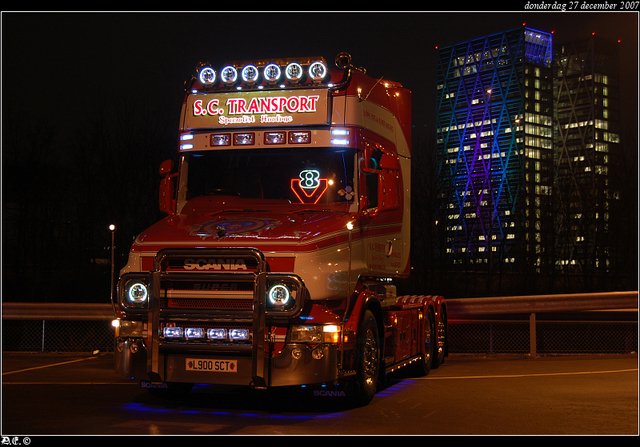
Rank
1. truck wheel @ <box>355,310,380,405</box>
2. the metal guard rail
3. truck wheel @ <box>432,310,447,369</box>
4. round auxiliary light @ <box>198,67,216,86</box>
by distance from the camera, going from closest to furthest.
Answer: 1. truck wheel @ <box>355,310,380,405</box>
2. round auxiliary light @ <box>198,67,216,86</box>
3. truck wheel @ <box>432,310,447,369</box>
4. the metal guard rail

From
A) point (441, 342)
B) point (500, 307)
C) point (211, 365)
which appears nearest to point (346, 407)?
point (211, 365)

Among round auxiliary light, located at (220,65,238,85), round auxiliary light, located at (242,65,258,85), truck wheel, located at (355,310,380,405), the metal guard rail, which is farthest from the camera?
the metal guard rail

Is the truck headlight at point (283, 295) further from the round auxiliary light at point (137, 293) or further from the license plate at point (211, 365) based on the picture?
the round auxiliary light at point (137, 293)

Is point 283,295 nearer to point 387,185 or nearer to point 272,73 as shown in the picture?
point 387,185

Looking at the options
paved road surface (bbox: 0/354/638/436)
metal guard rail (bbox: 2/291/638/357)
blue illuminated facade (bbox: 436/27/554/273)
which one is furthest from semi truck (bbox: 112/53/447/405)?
blue illuminated facade (bbox: 436/27/554/273)

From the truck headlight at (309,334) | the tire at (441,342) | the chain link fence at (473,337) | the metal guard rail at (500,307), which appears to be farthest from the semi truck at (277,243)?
the chain link fence at (473,337)

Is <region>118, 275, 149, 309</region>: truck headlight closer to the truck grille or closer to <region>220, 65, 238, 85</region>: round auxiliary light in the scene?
the truck grille

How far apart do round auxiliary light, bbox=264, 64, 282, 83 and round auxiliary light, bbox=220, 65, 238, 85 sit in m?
0.44

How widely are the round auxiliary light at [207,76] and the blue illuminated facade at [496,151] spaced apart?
77.1 ft

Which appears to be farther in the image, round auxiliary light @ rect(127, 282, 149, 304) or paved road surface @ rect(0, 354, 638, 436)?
round auxiliary light @ rect(127, 282, 149, 304)

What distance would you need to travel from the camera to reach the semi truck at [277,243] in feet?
26.5

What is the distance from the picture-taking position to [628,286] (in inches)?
1532

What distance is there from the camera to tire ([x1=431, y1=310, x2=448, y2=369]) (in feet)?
42.5

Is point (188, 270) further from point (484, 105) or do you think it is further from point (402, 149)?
point (484, 105)
